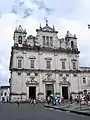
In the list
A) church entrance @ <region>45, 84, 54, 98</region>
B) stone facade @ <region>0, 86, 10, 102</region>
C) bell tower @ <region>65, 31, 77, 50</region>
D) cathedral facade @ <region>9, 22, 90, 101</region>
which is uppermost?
bell tower @ <region>65, 31, 77, 50</region>

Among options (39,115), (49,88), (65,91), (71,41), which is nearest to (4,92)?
(65,91)

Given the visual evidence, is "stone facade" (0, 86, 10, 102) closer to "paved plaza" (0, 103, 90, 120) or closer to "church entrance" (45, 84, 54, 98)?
"church entrance" (45, 84, 54, 98)

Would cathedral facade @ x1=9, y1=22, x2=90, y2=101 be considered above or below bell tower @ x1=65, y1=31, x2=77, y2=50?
below

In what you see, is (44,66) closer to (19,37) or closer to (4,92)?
(19,37)

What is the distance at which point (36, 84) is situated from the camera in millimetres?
47406

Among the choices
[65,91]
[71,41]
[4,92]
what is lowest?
[4,92]

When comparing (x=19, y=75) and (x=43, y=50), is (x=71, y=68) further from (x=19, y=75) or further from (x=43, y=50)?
(x=19, y=75)

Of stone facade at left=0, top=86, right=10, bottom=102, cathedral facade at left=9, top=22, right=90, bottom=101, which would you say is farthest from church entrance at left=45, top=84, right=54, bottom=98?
stone facade at left=0, top=86, right=10, bottom=102

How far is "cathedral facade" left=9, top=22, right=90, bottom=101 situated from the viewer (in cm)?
4700

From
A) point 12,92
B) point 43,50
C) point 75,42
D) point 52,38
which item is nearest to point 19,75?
point 12,92

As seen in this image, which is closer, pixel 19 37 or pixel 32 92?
pixel 32 92

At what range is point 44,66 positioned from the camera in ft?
162

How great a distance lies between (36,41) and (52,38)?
14.0 feet

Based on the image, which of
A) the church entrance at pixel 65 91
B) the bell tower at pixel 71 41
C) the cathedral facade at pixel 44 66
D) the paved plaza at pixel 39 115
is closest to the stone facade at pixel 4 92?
the cathedral facade at pixel 44 66
